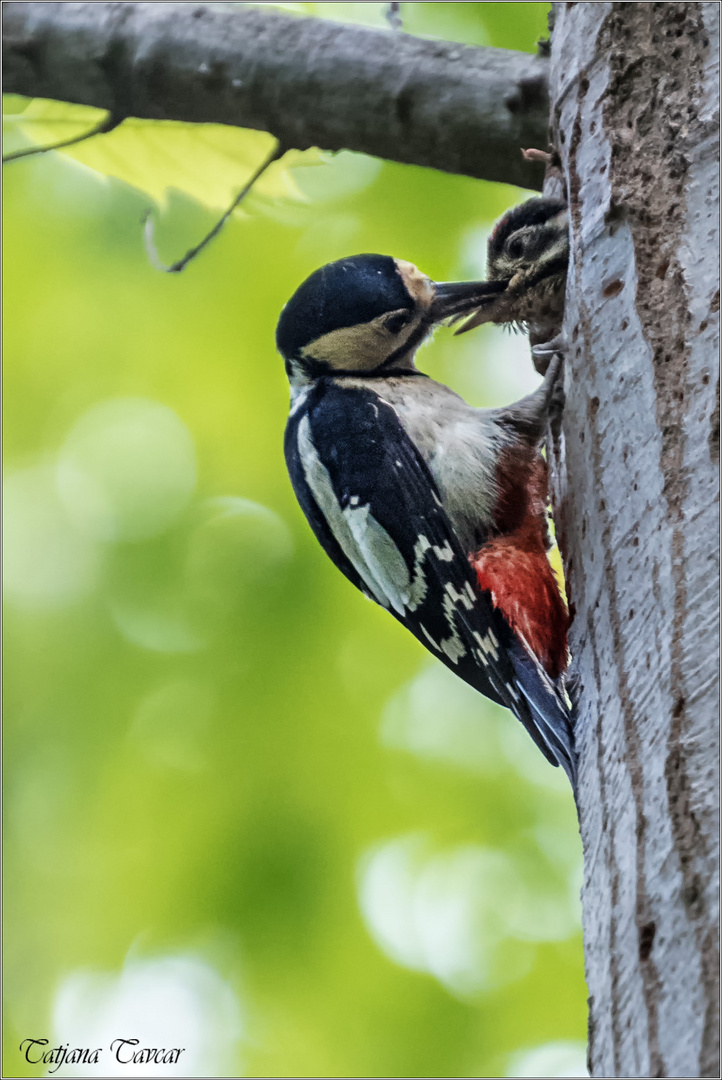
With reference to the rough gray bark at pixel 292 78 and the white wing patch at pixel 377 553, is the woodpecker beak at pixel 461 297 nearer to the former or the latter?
the rough gray bark at pixel 292 78

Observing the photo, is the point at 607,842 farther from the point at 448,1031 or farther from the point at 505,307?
the point at 448,1031

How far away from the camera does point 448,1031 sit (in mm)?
3469

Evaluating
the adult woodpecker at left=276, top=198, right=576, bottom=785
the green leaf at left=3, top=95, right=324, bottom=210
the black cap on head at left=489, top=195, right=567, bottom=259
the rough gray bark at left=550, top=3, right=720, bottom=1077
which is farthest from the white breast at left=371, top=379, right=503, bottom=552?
the green leaf at left=3, top=95, right=324, bottom=210

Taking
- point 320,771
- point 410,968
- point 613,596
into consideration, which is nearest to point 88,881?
point 320,771

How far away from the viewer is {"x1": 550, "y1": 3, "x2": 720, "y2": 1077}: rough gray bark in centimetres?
112

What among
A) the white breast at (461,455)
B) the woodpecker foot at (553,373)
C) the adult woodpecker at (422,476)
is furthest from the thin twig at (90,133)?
the woodpecker foot at (553,373)

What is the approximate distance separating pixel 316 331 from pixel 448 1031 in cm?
230

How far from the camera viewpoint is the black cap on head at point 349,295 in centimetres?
254

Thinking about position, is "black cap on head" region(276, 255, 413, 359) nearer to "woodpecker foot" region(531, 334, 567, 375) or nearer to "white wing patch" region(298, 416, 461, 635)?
"white wing patch" region(298, 416, 461, 635)

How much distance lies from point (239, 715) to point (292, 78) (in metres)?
2.23

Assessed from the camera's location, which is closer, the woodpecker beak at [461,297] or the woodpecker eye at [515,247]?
the woodpecker eye at [515,247]

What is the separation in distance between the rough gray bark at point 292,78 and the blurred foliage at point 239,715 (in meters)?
0.87

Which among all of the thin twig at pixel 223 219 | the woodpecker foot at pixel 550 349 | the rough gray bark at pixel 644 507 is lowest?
the rough gray bark at pixel 644 507

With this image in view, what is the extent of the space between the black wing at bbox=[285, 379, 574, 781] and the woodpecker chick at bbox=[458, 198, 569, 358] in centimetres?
35
